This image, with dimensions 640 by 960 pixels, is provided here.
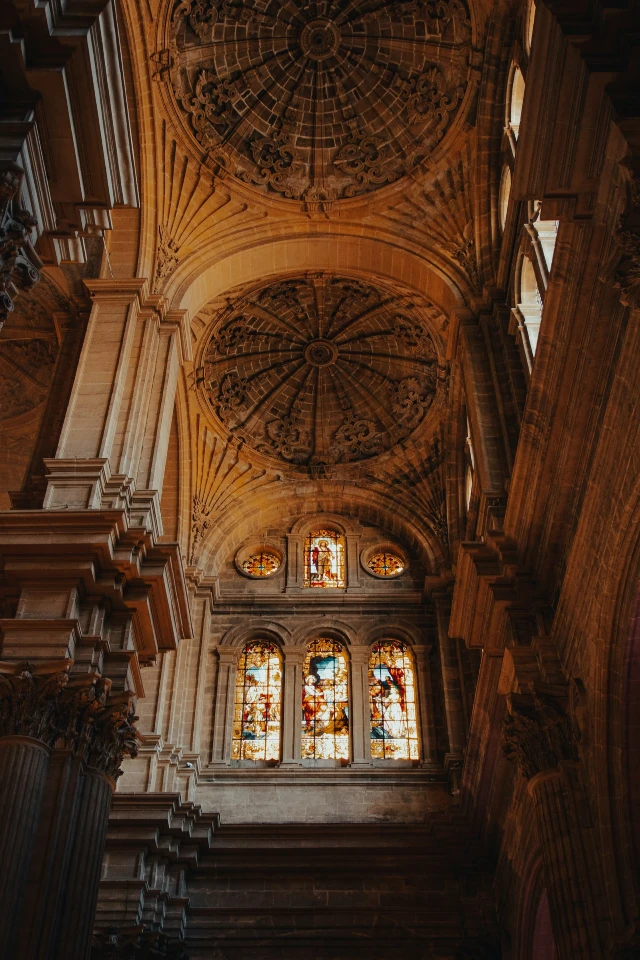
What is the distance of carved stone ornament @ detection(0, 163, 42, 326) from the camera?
6.72 meters

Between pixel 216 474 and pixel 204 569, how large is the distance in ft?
7.14

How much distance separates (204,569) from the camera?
66.4ft

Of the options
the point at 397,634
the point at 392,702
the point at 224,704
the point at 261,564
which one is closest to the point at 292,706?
the point at 224,704

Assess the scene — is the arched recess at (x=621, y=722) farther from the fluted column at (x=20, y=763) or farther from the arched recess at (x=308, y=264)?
the arched recess at (x=308, y=264)

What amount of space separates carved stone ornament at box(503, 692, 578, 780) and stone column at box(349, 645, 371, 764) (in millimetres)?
6884

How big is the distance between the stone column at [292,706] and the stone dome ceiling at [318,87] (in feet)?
28.7

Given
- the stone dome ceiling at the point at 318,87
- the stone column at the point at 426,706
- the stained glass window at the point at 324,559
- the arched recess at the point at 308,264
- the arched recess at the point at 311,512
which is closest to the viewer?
the stone dome ceiling at the point at 318,87

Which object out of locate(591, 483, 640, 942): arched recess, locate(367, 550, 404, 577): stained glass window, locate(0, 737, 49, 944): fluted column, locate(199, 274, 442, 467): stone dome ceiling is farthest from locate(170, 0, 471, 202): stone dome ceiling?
locate(0, 737, 49, 944): fluted column

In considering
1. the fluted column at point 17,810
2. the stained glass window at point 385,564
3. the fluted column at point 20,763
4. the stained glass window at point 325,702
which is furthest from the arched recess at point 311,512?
the fluted column at point 17,810

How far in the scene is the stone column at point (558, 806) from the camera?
10039 mm

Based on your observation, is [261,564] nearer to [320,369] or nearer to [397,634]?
[397,634]

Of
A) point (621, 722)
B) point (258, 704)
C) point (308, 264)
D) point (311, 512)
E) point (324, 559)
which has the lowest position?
point (621, 722)

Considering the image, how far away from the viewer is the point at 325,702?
62.5 feet

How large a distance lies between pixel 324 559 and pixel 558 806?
36.4 ft
